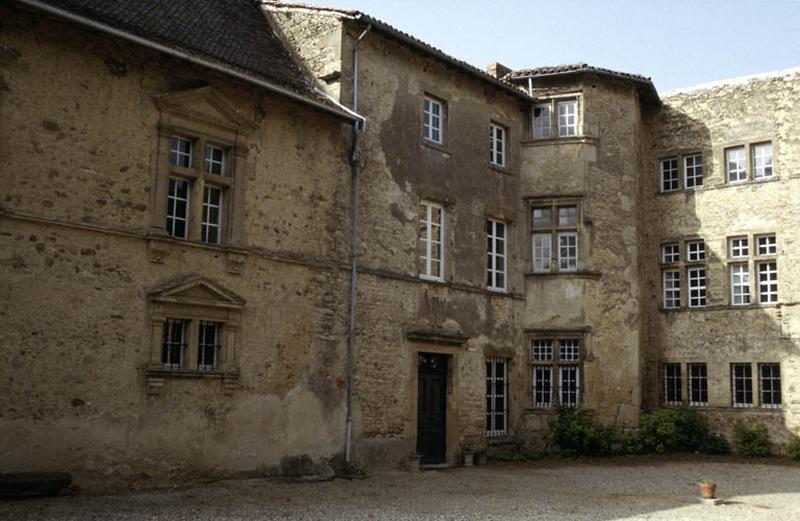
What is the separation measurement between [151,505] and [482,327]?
982cm

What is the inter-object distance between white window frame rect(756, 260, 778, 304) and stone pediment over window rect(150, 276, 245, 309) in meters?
12.9

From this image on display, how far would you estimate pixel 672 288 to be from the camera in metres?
23.0

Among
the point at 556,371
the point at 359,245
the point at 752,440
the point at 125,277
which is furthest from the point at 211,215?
the point at 752,440

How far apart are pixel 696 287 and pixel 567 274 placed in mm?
3740

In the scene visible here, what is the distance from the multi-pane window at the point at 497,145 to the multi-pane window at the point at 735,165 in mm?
5626

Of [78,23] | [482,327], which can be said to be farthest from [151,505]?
[482,327]

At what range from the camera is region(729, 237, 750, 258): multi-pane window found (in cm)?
2205

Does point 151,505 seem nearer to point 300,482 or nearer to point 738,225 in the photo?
point 300,482

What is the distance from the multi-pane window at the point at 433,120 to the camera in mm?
19594

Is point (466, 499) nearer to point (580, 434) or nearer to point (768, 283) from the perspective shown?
point (580, 434)

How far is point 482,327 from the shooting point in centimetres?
2016

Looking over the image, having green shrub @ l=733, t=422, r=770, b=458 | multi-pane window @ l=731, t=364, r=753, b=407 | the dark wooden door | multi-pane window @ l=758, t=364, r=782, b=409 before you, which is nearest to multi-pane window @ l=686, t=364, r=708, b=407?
multi-pane window @ l=731, t=364, r=753, b=407

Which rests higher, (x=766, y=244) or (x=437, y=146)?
(x=437, y=146)

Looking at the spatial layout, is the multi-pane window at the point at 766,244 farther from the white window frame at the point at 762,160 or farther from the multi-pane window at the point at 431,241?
the multi-pane window at the point at 431,241
